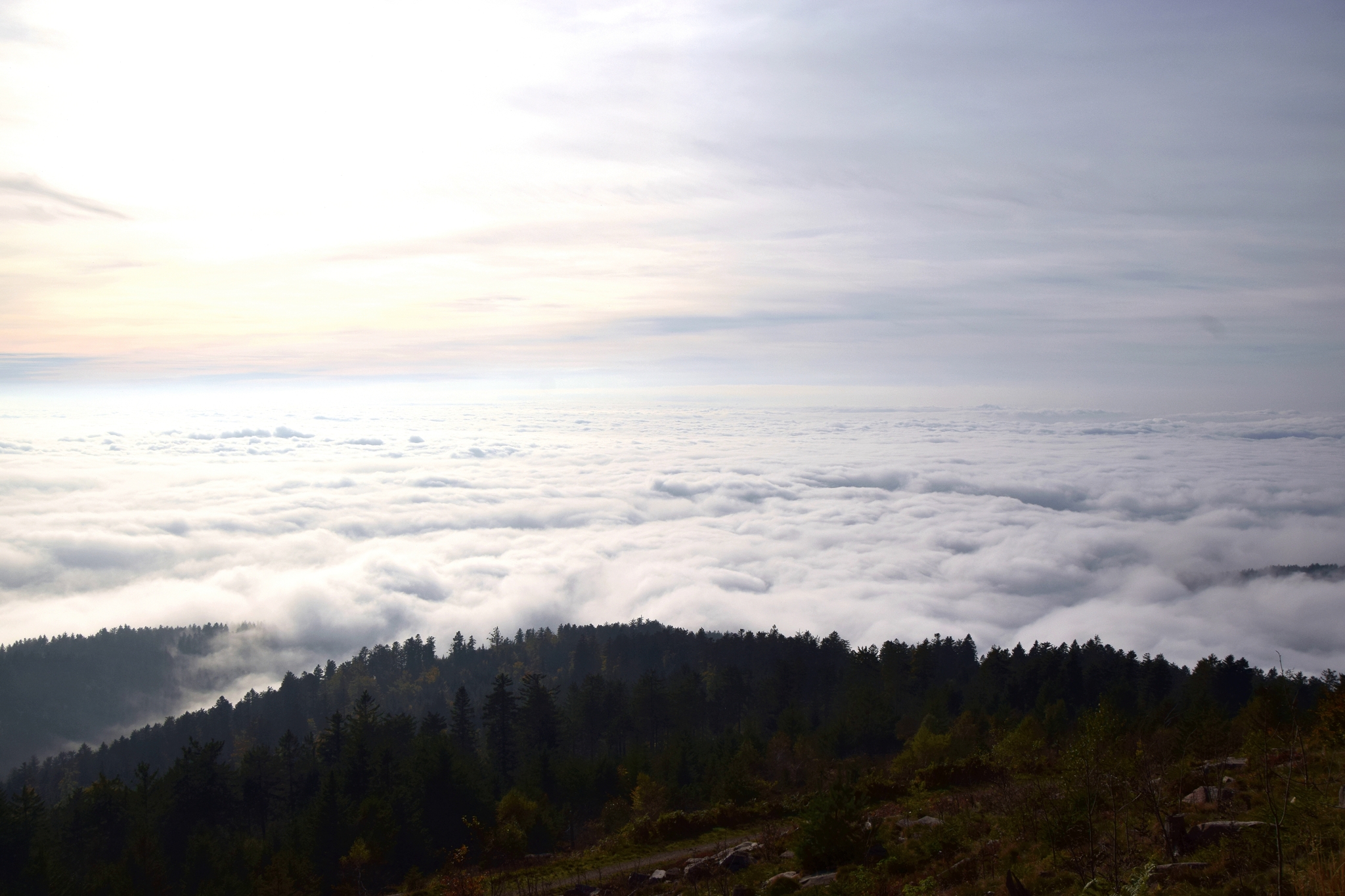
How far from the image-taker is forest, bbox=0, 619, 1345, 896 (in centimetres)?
1841

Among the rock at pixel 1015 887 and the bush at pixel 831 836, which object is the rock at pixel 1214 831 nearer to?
the rock at pixel 1015 887

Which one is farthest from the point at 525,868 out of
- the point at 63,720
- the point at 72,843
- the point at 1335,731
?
the point at 63,720

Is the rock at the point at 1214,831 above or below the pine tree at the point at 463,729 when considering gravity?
above

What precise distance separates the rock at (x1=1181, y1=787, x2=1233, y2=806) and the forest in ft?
1.75

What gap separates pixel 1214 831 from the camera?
14.7m

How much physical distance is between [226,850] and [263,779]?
13.1 meters

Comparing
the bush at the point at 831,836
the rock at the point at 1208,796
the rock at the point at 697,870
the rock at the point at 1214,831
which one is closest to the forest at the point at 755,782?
the bush at the point at 831,836

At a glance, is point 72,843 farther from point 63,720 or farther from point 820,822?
point 63,720

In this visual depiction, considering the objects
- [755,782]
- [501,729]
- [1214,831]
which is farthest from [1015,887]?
[501,729]

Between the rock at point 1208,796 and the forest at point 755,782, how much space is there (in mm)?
533

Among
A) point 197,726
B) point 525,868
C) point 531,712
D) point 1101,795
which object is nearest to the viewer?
point 1101,795

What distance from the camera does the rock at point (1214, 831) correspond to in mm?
14352

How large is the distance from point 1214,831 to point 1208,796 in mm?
5387

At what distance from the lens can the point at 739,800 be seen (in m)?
36.6
